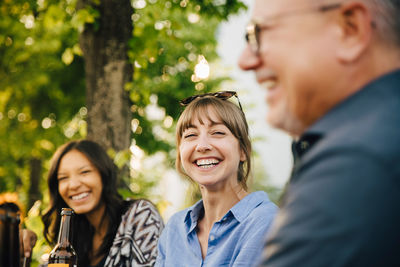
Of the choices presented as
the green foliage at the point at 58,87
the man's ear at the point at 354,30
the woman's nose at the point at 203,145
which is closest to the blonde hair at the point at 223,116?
the woman's nose at the point at 203,145

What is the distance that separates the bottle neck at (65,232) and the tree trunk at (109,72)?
2300 millimetres

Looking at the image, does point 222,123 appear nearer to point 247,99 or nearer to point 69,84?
point 69,84

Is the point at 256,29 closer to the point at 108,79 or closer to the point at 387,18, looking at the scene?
the point at 387,18

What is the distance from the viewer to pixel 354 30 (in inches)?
39.8

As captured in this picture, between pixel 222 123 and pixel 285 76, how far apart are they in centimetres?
175

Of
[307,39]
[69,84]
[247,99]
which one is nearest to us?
[307,39]

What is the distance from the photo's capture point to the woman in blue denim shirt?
2.60 meters

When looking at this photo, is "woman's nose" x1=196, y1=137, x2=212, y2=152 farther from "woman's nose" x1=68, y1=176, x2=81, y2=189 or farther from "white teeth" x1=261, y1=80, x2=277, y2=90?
"white teeth" x1=261, y1=80, x2=277, y2=90

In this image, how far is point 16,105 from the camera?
9953mm

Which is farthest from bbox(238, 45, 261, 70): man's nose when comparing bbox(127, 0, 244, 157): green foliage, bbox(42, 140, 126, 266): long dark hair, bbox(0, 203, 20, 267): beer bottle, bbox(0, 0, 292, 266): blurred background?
bbox(127, 0, 244, 157): green foliage

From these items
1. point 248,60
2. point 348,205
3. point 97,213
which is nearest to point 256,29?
point 248,60

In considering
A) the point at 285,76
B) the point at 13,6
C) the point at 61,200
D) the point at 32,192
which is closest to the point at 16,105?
the point at 32,192

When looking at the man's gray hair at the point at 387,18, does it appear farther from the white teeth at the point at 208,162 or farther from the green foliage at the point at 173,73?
the green foliage at the point at 173,73

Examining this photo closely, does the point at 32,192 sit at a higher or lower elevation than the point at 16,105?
lower
